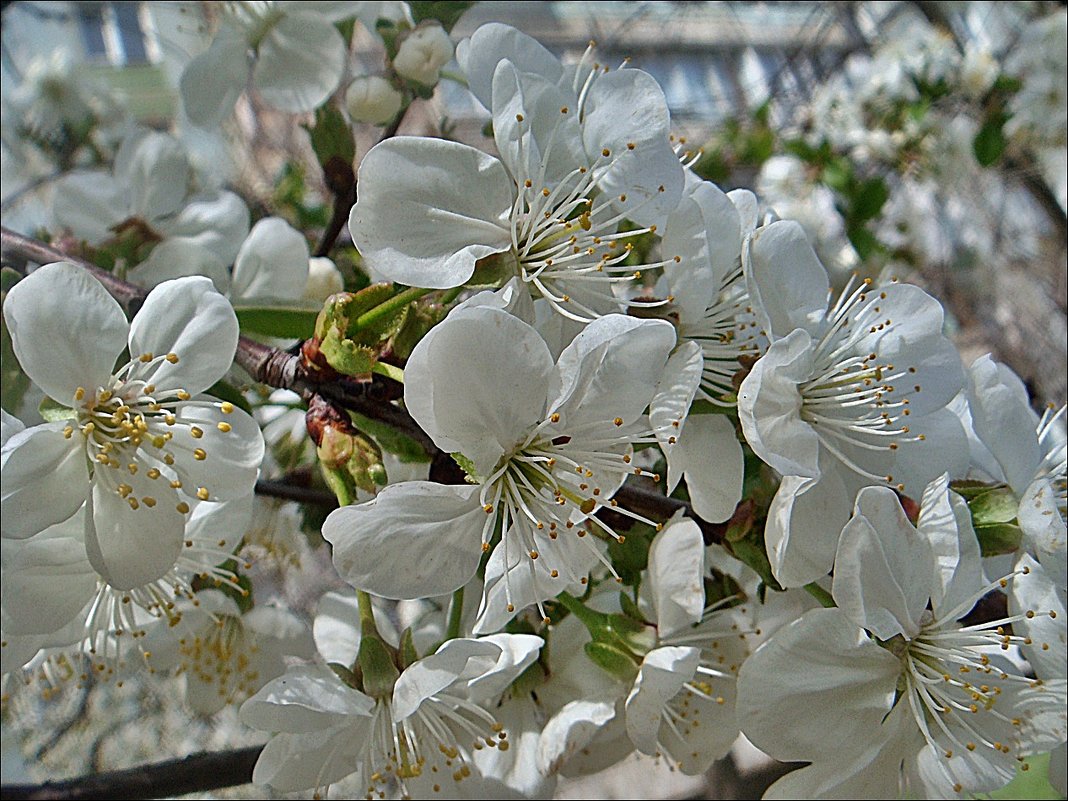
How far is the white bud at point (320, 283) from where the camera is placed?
91cm

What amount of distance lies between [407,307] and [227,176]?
2519mm

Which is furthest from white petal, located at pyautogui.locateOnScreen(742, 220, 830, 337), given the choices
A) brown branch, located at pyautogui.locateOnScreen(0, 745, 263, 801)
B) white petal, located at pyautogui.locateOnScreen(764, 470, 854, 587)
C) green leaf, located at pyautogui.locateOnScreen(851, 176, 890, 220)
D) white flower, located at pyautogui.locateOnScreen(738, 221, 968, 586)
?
green leaf, located at pyautogui.locateOnScreen(851, 176, 890, 220)

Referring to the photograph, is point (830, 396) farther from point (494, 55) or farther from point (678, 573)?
point (494, 55)

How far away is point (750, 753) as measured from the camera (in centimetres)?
156

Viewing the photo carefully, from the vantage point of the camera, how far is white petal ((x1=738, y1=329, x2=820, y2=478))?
56 centimetres

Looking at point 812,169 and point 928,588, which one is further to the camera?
point 812,169

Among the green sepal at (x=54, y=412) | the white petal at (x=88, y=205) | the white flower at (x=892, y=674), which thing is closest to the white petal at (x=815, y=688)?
the white flower at (x=892, y=674)

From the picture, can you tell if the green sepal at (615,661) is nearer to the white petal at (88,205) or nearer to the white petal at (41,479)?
the white petal at (41,479)

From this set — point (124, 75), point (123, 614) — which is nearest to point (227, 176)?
point (124, 75)

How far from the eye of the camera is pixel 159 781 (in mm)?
805

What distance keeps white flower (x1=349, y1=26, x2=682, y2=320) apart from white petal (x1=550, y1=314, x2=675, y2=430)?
0.15 ft

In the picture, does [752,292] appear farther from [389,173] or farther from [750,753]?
[750,753]

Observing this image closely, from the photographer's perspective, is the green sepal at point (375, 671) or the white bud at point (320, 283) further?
the white bud at point (320, 283)

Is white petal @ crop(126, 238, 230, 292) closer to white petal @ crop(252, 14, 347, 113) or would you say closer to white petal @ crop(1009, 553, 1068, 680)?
white petal @ crop(252, 14, 347, 113)
